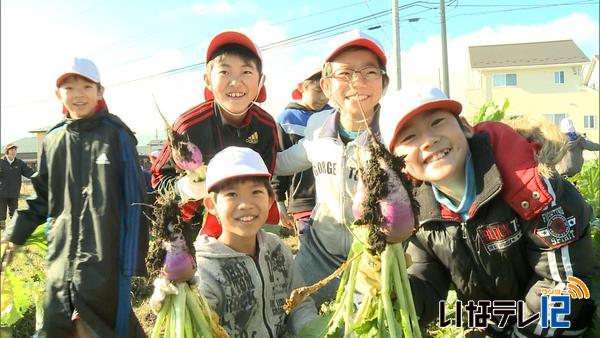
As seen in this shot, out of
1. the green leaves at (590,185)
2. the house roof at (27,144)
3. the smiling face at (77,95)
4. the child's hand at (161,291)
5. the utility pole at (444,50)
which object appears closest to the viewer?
the child's hand at (161,291)

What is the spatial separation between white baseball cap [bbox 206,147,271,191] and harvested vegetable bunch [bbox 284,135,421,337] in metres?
0.57

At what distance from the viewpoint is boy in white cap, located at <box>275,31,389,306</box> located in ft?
7.33

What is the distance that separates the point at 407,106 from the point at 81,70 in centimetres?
195

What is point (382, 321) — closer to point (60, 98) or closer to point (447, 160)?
point (447, 160)

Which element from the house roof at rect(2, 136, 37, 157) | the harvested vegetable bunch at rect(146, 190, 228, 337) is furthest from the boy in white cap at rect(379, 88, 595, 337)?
the house roof at rect(2, 136, 37, 157)

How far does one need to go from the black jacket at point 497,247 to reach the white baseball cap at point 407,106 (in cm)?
26

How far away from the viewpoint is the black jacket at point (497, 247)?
5.69 feet

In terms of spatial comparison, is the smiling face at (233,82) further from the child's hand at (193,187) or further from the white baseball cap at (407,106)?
the white baseball cap at (407,106)

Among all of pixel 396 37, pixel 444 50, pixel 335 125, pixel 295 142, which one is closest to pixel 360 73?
pixel 335 125

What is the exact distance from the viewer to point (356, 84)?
223 cm

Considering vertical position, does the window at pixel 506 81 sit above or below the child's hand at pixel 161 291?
above

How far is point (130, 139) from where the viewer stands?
9.43ft

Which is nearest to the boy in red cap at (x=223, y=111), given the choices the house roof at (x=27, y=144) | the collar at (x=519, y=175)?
the collar at (x=519, y=175)

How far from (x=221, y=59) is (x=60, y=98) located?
3.56 feet
